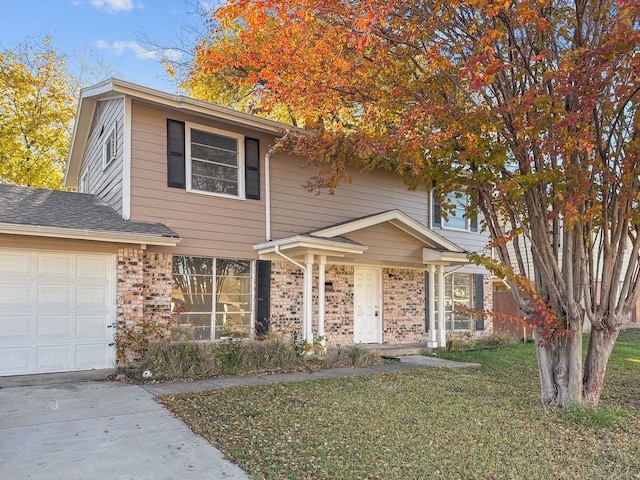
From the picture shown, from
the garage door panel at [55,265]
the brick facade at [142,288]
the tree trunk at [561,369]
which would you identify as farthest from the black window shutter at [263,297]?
the tree trunk at [561,369]

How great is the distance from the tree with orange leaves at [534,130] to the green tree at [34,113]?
52.5 feet

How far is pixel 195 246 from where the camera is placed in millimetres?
9781

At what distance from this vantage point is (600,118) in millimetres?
6562

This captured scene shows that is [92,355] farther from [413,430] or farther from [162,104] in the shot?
[413,430]

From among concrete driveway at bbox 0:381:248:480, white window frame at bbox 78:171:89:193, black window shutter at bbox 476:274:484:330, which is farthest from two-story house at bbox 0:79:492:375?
black window shutter at bbox 476:274:484:330

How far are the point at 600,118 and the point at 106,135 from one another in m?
9.34

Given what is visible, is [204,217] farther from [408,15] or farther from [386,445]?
[386,445]

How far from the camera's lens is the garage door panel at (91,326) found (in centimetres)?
848

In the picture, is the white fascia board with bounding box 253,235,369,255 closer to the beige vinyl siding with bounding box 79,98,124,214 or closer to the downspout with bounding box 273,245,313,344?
the downspout with bounding box 273,245,313,344

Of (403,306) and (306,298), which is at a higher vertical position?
(306,298)

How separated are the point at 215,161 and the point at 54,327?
4.31 meters

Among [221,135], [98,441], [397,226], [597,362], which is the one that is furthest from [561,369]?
[221,135]

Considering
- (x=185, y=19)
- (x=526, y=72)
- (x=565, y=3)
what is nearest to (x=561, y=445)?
(x=526, y=72)

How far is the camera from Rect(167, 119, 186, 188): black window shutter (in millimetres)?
9641
